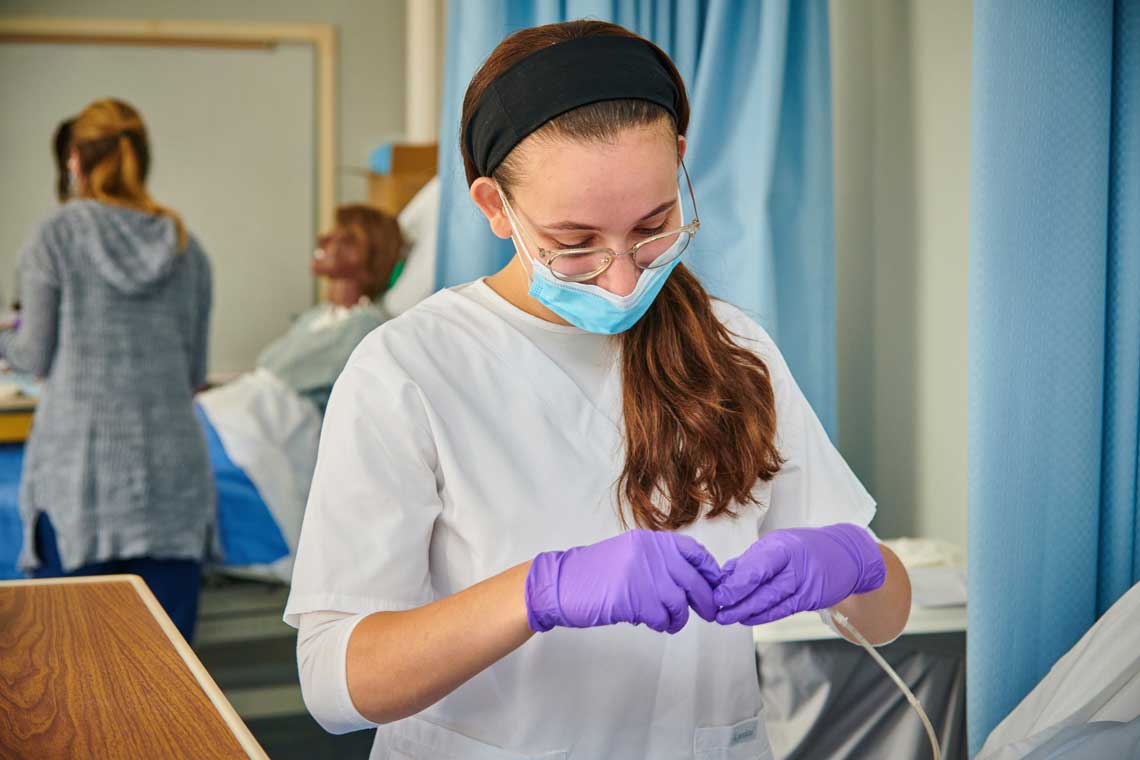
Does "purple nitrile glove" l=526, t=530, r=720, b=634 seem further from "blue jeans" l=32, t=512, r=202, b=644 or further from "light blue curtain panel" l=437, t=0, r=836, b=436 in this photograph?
"blue jeans" l=32, t=512, r=202, b=644

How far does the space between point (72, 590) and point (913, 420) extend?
1.37 meters

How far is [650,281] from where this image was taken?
1.00 meters

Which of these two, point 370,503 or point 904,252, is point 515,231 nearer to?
point 370,503

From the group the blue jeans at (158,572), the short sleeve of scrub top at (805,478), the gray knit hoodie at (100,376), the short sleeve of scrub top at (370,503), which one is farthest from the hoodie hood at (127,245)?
the short sleeve of scrub top at (805,478)

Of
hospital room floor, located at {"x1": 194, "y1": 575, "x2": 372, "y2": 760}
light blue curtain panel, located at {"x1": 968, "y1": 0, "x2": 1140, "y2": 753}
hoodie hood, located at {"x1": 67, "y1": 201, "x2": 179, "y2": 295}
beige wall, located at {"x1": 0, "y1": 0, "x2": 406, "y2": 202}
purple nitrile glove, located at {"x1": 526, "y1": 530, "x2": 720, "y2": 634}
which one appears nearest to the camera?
purple nitrile glove, located at {"x1": 526, "y1": 530, "x2": 720, "y2": 634}

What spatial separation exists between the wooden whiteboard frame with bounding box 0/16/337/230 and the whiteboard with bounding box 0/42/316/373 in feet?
0.12

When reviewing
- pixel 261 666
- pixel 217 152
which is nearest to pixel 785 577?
pixel 261 666

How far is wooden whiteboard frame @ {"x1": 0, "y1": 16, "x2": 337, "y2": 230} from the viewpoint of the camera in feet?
16.1

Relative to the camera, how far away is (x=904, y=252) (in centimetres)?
197

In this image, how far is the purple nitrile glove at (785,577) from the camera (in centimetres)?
87

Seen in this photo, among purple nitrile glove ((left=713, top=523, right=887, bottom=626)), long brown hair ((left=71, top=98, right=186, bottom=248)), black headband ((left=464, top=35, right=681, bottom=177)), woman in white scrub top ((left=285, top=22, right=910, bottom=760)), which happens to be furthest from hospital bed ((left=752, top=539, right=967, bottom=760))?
long brown hair ((left=71, top=98, right=186, bottom=248))

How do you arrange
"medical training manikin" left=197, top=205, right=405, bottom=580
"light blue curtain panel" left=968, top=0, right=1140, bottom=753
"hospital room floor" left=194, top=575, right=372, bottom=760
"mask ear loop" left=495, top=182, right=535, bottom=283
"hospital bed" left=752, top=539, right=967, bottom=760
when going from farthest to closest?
"medical training manikin" left=197, top=205, right=405, bottom=580 < "hospital room floor" left=194, top=575, right=372, bottom=760 < "hospital bed" left=752, top=539, right=967, bottom=760 < "light blue curtain panel" left=968, top=0, right=1140, bottom=753 < "mask ear loop" left=495, top=182, right=535, bottom=283

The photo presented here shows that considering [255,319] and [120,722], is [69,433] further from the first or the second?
[255,319]

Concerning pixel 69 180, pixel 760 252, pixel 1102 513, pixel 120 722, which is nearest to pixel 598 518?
pixel 120 722
